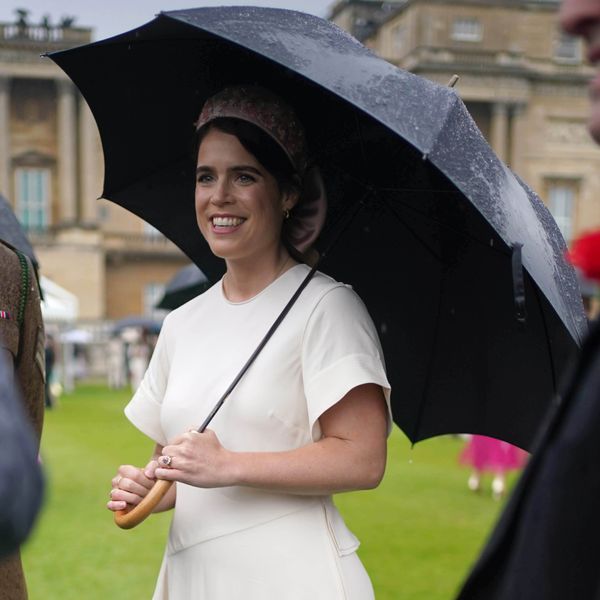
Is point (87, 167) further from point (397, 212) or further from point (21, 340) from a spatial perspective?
point (21, 340)

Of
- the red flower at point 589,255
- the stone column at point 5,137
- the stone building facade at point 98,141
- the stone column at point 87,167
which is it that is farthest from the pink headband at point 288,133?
the stone column at point 87,167

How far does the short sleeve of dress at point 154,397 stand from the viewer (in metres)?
2.31

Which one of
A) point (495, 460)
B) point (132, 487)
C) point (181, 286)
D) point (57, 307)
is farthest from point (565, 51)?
point (132, 487)

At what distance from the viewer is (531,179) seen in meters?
43.7

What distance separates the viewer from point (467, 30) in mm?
44875

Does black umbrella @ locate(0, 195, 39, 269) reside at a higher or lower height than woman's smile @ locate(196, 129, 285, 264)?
lower

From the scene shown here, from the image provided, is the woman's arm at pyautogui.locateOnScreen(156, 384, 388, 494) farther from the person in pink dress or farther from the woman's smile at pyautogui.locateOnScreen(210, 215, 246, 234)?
the person in pink dress

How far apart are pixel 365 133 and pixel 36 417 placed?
992mm

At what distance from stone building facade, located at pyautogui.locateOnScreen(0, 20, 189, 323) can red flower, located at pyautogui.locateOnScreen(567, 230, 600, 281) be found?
40028 mm

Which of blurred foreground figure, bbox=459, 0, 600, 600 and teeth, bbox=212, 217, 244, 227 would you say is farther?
teeth, bbox=212, 217, 244, 227

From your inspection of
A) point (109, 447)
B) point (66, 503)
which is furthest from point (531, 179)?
point (66, 503)

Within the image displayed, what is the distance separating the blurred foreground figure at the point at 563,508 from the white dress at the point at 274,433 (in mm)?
958

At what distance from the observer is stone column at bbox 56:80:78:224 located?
40.9 metres

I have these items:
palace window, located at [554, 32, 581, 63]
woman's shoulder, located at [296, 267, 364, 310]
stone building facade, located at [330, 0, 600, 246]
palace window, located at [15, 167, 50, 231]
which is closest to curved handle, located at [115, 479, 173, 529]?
woman's shoulder, located at [296, 267, 364, 310]
